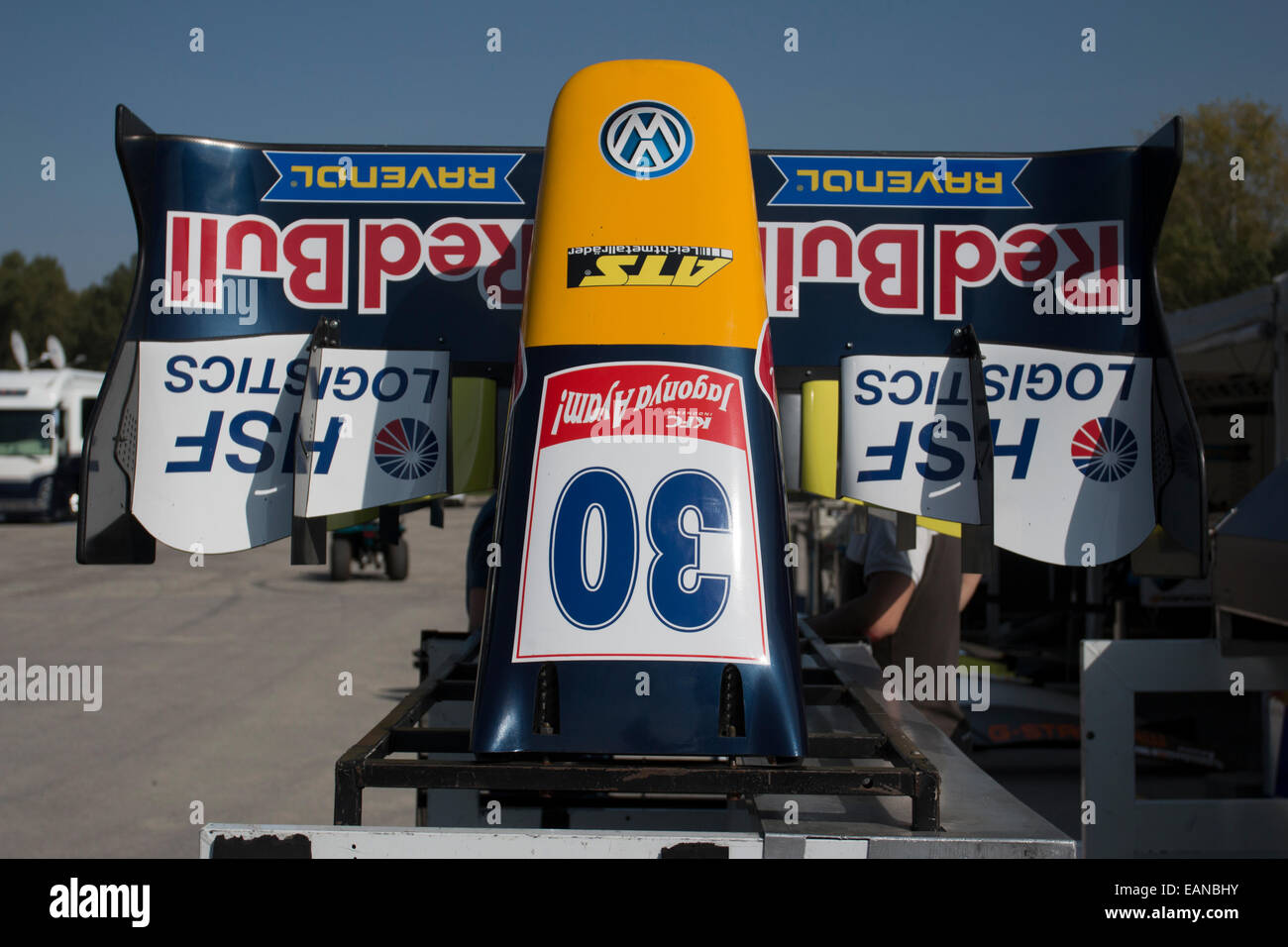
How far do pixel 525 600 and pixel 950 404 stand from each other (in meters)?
1.36

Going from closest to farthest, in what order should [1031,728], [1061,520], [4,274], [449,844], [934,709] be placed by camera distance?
[449,844] < [1061,520] < [934,709] < [1031,728] < [4,274]

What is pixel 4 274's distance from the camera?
65750mm

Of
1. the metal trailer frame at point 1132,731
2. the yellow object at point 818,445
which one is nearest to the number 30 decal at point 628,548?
the yellow object at point 818,445

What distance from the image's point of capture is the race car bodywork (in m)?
2.45

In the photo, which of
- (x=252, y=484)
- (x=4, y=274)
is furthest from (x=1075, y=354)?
(x=4, y=274)

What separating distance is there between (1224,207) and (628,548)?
46.2m

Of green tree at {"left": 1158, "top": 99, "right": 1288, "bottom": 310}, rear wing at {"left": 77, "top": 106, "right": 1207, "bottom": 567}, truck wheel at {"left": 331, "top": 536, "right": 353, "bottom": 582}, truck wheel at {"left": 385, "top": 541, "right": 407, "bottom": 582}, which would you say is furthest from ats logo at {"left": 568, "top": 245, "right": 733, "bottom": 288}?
green tree at {"left": 1158, "top": 99, "right": 1288, "bottom": 310}

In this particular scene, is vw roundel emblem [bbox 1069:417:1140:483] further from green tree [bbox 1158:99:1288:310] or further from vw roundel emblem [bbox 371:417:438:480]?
green tree [bbox 1158:99:1288:310]

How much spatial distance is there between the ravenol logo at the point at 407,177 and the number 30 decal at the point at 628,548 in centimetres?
123

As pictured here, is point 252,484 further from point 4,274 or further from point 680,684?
point 4,274

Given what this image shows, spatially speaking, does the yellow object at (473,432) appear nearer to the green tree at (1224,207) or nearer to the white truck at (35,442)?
the white truck at (35,442)

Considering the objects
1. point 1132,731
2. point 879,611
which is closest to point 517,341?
point 879,611

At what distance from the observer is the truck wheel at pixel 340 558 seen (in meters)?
15.9

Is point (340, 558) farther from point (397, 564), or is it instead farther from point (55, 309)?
point (55, 309)
